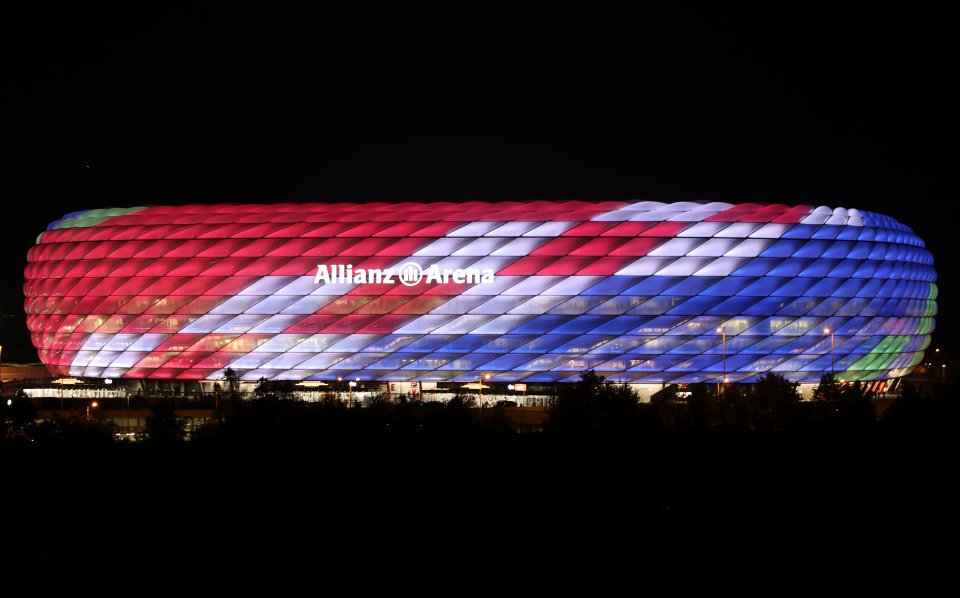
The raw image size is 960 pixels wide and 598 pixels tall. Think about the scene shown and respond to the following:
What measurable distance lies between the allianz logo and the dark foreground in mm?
23697

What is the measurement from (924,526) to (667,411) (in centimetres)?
1983

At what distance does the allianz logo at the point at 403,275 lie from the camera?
54438 mm

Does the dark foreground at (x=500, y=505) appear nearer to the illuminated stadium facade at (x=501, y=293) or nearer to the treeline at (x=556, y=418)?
the treeline at (x=556, y=418)

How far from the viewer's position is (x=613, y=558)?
21.4 metres

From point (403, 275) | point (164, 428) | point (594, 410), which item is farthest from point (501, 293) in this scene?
point (164, 428)

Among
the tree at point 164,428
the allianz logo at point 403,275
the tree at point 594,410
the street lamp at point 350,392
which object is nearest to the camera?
the tree at point 164,428

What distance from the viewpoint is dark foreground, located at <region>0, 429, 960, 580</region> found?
2122 centimetres

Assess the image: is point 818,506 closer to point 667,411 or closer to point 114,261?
point 667,411

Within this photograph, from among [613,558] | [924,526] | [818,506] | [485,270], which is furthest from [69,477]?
[485,270]

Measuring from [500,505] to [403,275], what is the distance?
31.2 m

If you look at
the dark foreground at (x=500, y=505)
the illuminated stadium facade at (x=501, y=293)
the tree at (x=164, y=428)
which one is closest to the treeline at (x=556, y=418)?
the tree at (x=164, y=428)

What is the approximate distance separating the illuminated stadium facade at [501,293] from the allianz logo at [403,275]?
0.10 meters

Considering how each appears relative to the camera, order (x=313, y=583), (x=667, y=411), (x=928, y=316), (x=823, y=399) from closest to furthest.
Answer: (x=313, y=583) < (x=667, y=411) < (x=823, y=399) < (x=928, y=316)

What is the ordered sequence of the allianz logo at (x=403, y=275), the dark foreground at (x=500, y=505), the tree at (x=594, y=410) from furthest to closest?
1. the allianz logo at (x=403, y=275)
2. the tree at (x=594, y=410)
3. the dark foreground at (x=500, y=505)
